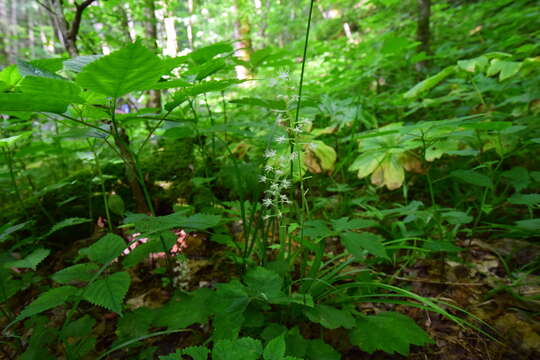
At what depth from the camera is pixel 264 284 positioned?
0.99m

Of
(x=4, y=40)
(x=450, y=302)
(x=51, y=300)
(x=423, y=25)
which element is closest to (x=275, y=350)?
(x=51, y=300)

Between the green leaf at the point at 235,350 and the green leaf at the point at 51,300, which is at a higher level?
the green leaf at the point at 51,300

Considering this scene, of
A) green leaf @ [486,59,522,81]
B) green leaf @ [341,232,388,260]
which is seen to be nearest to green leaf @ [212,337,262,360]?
green leaf @ [341,232,388,260]

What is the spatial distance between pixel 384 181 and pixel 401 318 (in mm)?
865

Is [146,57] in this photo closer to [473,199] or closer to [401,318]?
[401,318]

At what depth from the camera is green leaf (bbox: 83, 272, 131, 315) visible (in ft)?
2.69

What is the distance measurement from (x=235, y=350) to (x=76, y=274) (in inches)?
28.2

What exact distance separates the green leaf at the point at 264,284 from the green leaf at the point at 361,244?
30 cm

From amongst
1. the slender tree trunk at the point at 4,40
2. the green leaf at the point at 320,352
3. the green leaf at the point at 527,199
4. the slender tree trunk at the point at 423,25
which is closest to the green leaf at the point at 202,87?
the green leaf at the point at 320,352

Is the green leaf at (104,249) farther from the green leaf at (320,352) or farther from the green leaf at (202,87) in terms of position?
the green leaf at (320,352)

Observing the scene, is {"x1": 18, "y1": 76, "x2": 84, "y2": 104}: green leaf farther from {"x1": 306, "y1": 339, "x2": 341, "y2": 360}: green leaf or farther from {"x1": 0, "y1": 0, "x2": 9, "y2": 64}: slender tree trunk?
{"x1": 0, "y1": 0, "x2": 9, "y2": 64}: slender tree trunk

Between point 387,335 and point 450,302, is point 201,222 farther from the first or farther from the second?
point 450,302

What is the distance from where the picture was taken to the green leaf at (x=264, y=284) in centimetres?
95

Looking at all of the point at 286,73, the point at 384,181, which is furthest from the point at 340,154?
the point at 286,73
